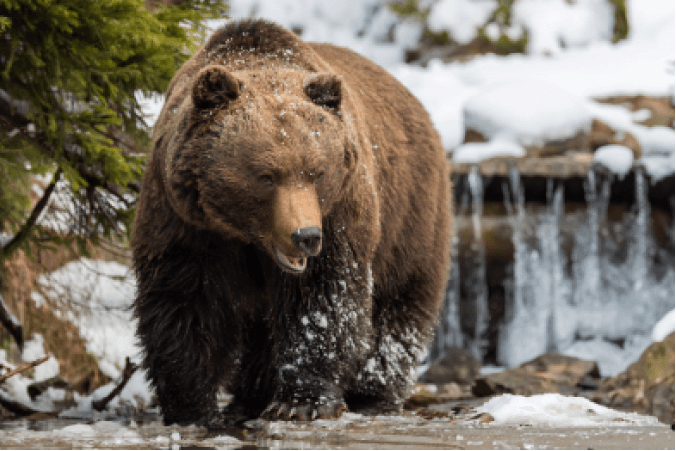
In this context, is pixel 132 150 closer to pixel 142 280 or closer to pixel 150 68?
pixel 150 68

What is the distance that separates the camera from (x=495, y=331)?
41.5ft

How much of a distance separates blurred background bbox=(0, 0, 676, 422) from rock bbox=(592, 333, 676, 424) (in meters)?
0.03

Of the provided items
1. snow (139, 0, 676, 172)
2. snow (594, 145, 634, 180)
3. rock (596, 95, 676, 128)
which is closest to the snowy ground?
snow (594, 145, 634, 180)

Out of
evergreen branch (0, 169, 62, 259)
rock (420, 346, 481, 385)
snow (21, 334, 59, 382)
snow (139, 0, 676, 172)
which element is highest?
snow (139, 0, 676, 172)

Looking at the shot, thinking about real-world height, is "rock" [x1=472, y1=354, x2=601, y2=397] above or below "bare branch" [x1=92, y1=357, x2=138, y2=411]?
below

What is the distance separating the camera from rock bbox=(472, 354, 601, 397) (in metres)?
7.77

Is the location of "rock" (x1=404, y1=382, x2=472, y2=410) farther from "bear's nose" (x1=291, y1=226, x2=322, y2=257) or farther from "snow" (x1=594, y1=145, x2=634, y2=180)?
"snow" (x1=594, y1=145, x2=634, y2=180)

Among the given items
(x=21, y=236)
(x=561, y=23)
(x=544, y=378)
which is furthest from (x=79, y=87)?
(x=561, y=23)

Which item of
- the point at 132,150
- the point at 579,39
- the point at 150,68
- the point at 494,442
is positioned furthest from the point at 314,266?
the point at 579,39

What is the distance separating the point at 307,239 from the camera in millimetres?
3449

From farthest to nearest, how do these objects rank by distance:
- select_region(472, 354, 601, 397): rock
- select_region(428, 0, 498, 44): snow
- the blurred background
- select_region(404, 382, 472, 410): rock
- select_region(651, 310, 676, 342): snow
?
select_region(428, 0, 498, 44): snow < select_region(472, 354, 601, 397): rock < select_region(651, 310, 676, 342): snow < select_region(404, 382, 472, 410): rock < the blurred background

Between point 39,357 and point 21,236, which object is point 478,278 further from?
point 21,236

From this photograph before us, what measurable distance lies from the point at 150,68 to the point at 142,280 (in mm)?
1808

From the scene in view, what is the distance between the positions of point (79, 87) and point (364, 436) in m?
3.00
